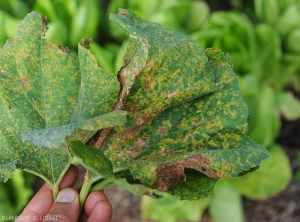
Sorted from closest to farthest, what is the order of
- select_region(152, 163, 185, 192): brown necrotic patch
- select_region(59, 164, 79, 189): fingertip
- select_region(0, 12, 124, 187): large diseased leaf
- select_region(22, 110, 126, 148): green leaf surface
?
select_region(22, 110, 126, 148): green leaf surface, select_region(152, 163, 185, 192): brown necrotic patch, select_region(0, 12, 124, 187): large diseased leaf, select_region(59, 164, 79, 189): fingertip

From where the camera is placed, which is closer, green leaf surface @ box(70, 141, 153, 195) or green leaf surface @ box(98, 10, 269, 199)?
green leaf surface @ box(70, 141, 153, 195)

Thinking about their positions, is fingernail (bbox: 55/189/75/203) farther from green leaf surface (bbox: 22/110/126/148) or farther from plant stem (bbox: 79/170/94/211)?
green leaf surface (bbox: 22/110/126/148)

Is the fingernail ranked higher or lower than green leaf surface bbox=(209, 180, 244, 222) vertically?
higher

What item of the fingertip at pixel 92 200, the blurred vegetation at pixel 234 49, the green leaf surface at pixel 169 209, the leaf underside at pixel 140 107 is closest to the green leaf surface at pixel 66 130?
the leaf underside at pixel 140 107

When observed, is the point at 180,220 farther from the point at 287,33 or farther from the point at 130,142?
the point at 130,142

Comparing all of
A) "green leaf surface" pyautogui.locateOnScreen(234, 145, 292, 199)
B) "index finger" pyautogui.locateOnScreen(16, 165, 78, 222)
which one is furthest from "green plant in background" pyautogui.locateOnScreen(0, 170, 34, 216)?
"green leaf surface" pyautogui.locateOnScreen(234, 145, 292, 199)

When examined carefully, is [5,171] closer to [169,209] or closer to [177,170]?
[177,170]

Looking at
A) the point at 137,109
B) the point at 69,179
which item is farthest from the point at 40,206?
the point at 137,109
